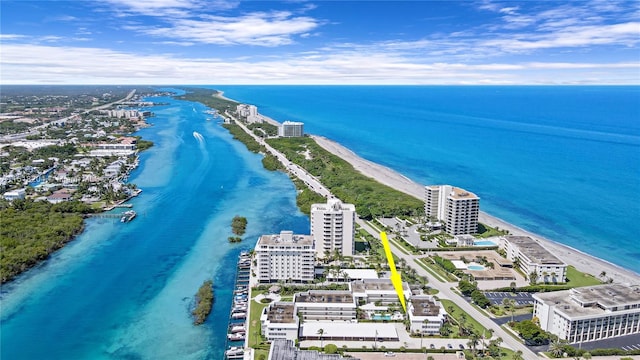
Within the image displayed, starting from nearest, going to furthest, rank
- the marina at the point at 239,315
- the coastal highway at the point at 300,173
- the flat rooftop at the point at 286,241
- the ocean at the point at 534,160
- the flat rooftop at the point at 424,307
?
the marina at the point at 239,315, the flat rooftop at the point at 424,307, the flat rooftop at the point at 286,241, the ocean at the point at 534,160, the coastal highway at the point at 300,173

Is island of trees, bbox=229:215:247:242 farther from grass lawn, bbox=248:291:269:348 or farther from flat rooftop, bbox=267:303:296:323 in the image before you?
flat rooftop, bbox=267:303:296:323

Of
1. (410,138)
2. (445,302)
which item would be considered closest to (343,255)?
(445,302)

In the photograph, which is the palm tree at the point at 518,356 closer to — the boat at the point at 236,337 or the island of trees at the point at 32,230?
the boat at the point at 236,337

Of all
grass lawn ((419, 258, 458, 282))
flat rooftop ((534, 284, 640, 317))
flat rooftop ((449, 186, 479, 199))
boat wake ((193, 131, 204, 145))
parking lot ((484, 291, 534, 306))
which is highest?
flat rooftop ((449, 186, 479, 199))

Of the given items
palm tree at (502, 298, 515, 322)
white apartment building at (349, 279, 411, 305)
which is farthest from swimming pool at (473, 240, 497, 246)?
white apartment building at (349, 279, 411, 305)

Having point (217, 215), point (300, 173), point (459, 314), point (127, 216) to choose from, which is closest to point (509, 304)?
point (459, 314)

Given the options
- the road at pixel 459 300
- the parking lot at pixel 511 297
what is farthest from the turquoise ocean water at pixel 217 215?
the parking lot at pixel 511 297
